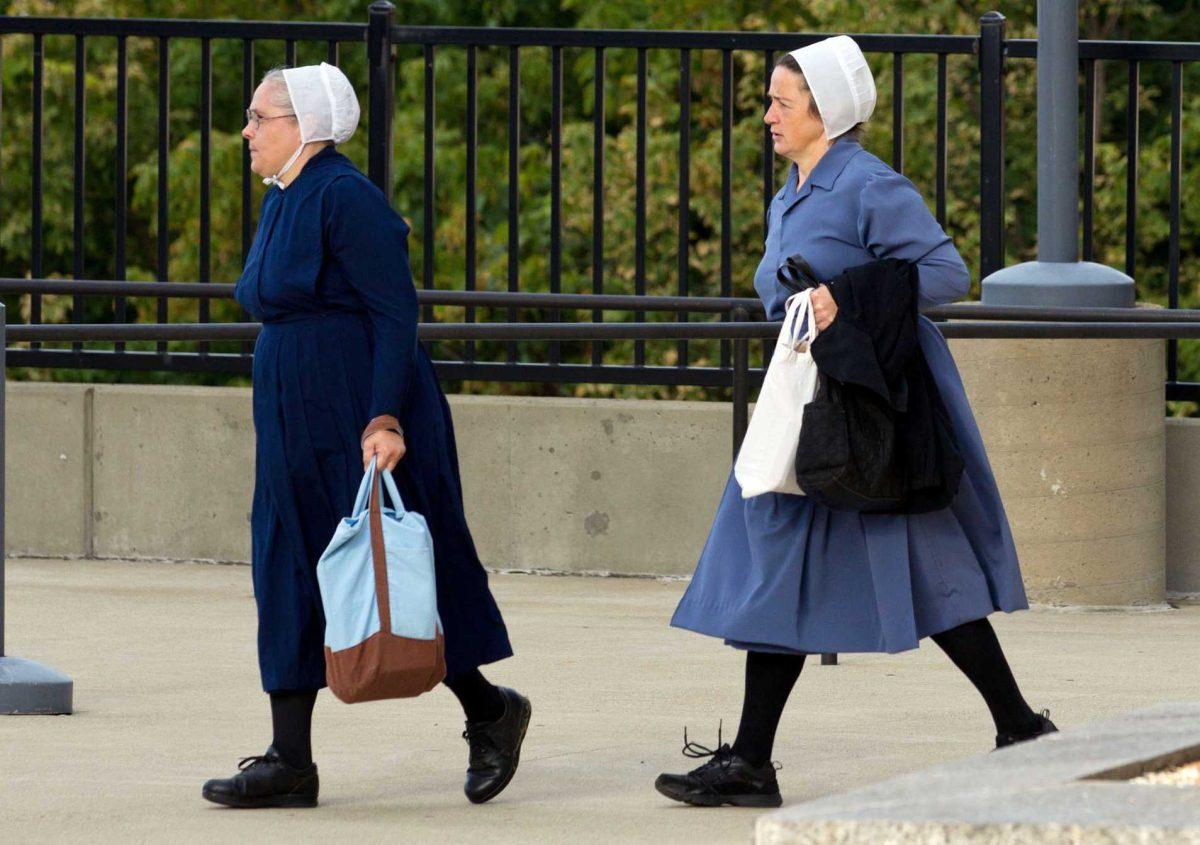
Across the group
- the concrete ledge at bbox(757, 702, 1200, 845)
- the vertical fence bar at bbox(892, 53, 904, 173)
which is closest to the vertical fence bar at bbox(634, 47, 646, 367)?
the vertical fence bar at bbox(892, 53, 904, 173)

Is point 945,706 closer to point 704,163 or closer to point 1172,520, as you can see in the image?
point 1172,520

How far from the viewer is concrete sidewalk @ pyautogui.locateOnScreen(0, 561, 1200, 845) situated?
5.11 m

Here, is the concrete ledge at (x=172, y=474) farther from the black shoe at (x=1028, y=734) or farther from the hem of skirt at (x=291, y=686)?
the black shoe at (x=1028, y=734)

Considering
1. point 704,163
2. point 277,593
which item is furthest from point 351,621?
point 704,163

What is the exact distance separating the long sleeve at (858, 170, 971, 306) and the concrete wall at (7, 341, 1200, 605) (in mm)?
2877

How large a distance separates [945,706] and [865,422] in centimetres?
161

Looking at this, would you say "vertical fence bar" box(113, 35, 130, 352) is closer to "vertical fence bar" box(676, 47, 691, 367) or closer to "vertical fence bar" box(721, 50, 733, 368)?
"vertical fence bar" box(676, 47, 691, 367)

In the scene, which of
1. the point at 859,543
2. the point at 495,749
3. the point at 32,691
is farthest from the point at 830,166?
the point at 32,691

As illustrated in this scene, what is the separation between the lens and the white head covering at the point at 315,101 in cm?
518

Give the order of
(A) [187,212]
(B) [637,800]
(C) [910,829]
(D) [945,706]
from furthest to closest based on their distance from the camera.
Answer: (A) [187,212]
(D) [945,706]
(B) [637,800]
(C) [910,829]

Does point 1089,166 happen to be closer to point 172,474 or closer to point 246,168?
point 246,168

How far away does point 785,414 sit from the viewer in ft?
16.6

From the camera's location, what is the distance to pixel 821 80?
5.11 metres

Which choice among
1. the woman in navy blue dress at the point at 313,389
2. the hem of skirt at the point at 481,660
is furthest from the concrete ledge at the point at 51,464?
the hem of skirt at the point at 481,660
